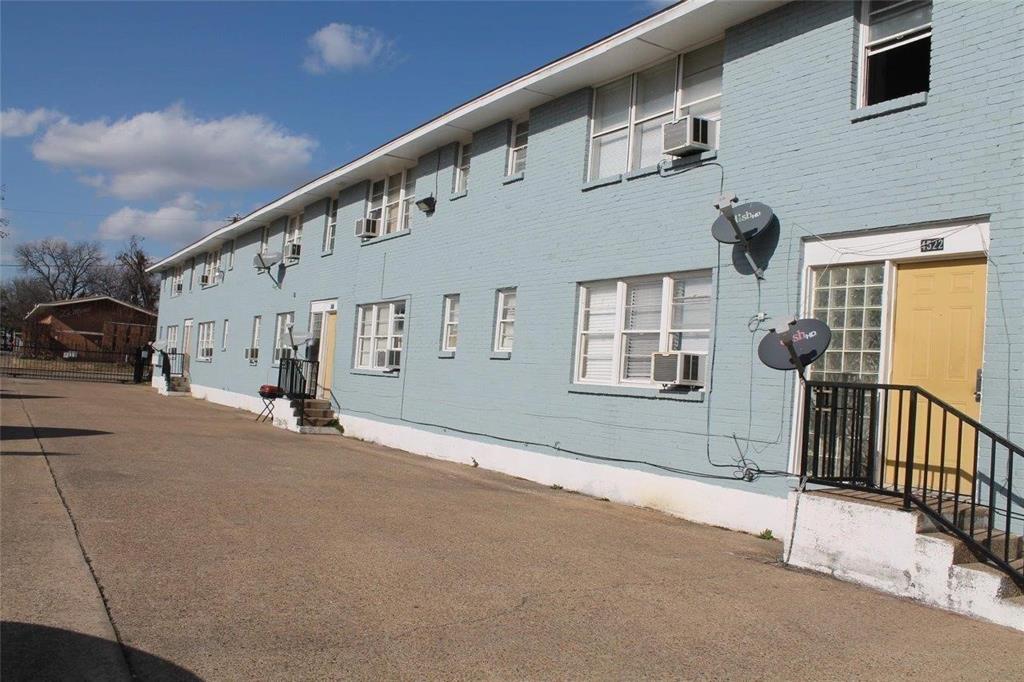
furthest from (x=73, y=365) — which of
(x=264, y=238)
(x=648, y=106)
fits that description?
(x=648, y=106)

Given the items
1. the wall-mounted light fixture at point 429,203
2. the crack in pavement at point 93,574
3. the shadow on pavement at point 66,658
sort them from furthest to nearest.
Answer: the wall-mounted light fixture at point 429,203 < the crack in pavement at point 93,574 < the shadow on pavement at point 66,658

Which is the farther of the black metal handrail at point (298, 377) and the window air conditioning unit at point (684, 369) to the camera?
the black metal handrail at point (298, 377)

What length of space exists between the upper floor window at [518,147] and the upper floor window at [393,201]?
3.29 metres

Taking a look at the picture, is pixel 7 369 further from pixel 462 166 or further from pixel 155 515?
pixel 155 515

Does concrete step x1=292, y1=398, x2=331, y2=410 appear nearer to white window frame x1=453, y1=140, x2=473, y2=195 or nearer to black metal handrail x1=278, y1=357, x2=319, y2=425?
black metal handrail x1=278, y1=357, x2=319, y2=425

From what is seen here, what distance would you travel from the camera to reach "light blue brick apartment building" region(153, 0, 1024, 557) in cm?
755

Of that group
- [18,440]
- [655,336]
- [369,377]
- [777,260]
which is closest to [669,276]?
[655,336]

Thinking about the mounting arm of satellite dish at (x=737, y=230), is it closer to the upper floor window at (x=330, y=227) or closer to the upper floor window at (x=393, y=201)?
the upper floor window at (x=393, y=201)

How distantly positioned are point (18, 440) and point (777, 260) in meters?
10.8

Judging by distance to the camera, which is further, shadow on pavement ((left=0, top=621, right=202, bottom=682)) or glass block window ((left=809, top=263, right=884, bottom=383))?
glass block window ((left=809, top=263, right=884, bottom=383))

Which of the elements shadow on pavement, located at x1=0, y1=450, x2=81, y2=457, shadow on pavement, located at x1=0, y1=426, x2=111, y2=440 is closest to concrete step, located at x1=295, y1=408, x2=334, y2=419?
shadow on pavement, located at x1=0, y1=426, x2=111, y2=440

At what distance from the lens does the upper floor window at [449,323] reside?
15062mm

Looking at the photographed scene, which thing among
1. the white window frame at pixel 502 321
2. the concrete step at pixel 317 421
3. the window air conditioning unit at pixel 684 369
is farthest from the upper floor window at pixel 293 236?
the window air conditioning unit at pixel 684 369

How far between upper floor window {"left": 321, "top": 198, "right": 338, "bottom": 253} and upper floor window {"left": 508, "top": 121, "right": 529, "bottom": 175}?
7.62m
